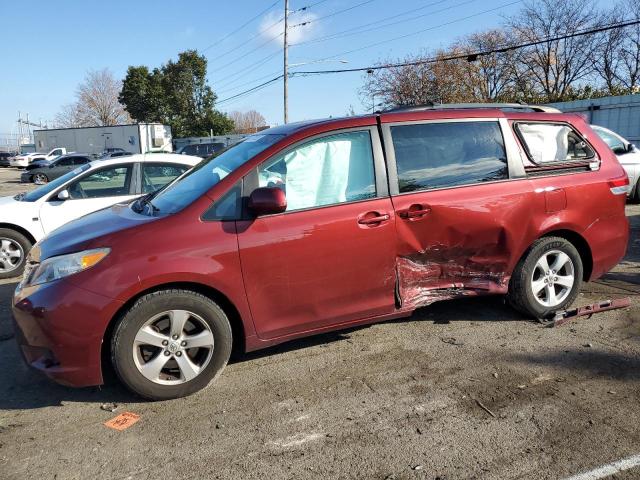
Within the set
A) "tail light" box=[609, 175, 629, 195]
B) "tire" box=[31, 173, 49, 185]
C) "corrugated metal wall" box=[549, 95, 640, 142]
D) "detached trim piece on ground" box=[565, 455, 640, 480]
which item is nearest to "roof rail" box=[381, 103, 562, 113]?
"tail light" box=[609, 175, 629, 195]

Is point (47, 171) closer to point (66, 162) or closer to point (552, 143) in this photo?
point (66, 162)

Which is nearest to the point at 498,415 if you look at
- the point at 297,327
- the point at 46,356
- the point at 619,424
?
the point at 619,424

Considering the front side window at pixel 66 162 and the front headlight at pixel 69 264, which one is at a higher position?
the front side window at pixel 66 162

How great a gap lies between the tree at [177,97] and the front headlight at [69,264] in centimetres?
5829

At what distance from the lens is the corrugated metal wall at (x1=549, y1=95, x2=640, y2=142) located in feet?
63.5

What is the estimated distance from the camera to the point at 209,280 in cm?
337

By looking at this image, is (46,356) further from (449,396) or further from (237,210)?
(449,396)

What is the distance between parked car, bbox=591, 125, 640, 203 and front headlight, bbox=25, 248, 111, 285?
33.7 feet

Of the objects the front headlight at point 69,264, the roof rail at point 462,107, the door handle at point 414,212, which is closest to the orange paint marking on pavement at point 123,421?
the front headlight at point 69,264

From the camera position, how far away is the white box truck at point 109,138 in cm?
4603

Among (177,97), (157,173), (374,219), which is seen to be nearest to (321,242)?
(374,219)

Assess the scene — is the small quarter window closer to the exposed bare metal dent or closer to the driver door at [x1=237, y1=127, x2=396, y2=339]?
the driver door at [x1=237, y1=127, x2=396, y2=339]

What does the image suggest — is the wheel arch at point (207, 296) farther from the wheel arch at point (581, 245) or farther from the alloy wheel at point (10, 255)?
the alloy wheel at point (10, 255)

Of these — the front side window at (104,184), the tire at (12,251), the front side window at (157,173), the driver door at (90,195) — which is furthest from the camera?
the front side window at (157,173)
